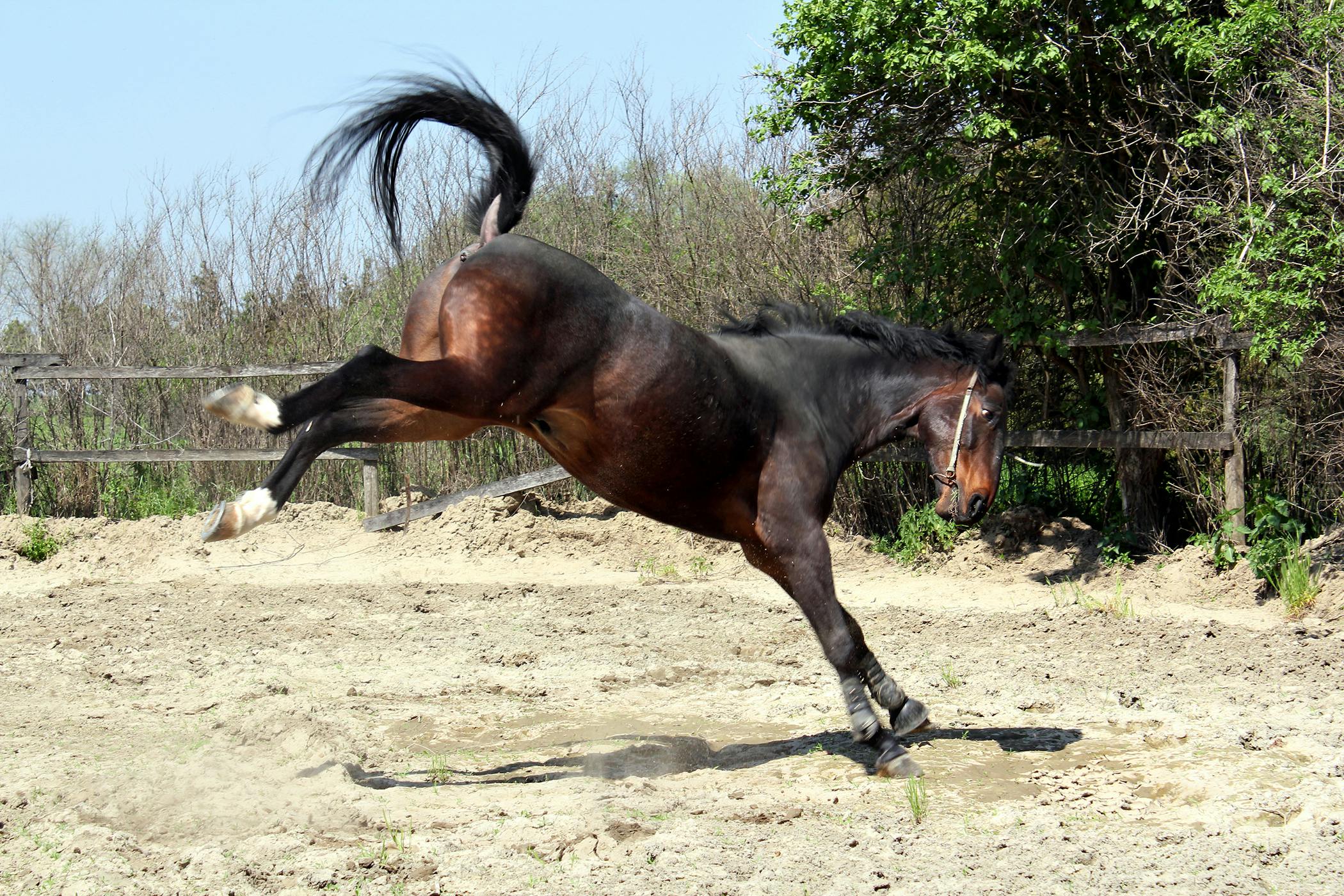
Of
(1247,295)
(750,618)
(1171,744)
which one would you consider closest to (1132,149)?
(1247,295)

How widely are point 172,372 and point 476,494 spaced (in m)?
3.60

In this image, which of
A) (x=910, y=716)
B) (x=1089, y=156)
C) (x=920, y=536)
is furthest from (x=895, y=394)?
(x=920, y=536)

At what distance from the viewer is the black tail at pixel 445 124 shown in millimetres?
5051

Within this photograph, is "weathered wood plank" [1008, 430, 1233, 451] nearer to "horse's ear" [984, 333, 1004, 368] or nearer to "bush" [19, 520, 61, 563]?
"horse's ear" [984, 333, 1004, 368]

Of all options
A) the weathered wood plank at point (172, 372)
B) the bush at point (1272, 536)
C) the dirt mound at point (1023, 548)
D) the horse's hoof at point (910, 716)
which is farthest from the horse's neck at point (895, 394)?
the weathered wood plank at point (172, 372)

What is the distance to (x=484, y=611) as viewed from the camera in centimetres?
877

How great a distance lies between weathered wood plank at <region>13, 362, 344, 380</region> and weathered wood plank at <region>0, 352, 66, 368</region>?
0.19ft

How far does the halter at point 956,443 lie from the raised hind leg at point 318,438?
2168 mm

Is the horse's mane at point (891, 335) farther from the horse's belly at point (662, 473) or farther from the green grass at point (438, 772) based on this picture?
the green grass at point (438, 772)

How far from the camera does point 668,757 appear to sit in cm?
521

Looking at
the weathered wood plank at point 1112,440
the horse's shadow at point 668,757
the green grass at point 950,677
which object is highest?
the weathered wood plank at point 1112,440

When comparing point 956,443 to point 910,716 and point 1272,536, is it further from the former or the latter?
point 1272,536

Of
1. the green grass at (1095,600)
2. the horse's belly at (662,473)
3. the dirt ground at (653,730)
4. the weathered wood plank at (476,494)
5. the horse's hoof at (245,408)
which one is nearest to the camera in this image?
the dirt ground at (653,730)

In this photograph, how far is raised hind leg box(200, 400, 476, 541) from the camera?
382 cm
